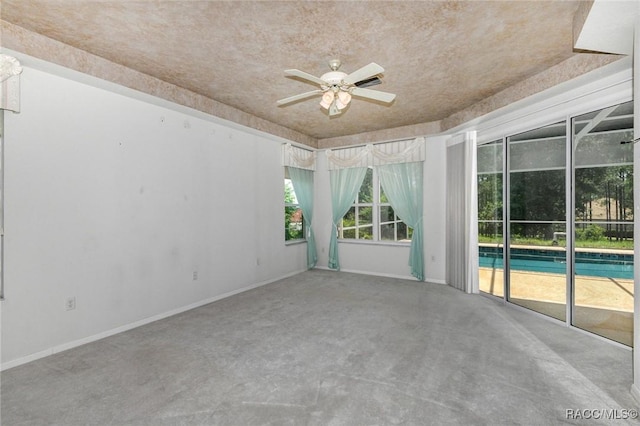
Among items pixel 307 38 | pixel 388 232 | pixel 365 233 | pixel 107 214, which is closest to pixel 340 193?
pixel 365 233

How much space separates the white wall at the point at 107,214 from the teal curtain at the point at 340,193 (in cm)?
206

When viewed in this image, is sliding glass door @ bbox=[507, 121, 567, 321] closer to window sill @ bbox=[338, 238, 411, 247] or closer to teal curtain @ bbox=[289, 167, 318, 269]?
window sill @ bbox=[338, 238, 411, 247]

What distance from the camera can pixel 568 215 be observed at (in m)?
2.90

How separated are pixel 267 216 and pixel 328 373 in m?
3.11

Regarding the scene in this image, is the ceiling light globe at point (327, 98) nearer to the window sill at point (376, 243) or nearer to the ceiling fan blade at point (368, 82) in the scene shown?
the ceiling fan blade at point (368, 82)

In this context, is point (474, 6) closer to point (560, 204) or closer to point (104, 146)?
point (560, 204)

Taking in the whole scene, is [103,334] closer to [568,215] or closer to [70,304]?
[70,304]

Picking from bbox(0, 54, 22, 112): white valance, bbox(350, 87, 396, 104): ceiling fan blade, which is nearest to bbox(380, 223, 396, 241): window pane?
bbox(350, 87, 396, 104): ceiling fan blade

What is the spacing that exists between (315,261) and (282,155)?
2.31m

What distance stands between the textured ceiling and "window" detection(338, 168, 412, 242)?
7.53 feet

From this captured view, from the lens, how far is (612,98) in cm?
254

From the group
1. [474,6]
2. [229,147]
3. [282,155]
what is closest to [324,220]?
[282,155]

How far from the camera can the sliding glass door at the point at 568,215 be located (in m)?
2.92

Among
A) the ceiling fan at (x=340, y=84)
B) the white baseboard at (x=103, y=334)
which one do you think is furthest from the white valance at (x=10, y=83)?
the ceiling fan at (x=340, y=84)
